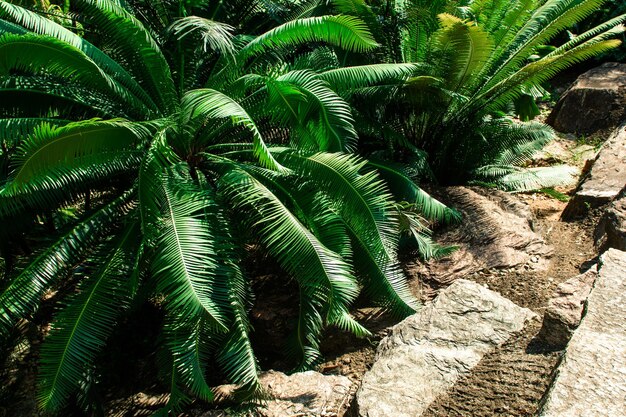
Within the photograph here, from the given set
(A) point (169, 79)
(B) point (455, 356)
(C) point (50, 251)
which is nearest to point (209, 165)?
(A) point (169, 79)

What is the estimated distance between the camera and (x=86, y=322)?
416 cm

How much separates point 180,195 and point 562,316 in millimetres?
2462

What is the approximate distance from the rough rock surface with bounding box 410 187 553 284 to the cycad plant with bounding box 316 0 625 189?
2.16ft

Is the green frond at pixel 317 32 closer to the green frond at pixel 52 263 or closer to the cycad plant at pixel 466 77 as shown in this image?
the cycad plant at pixel 466 77

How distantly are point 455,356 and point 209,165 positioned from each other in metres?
2.33

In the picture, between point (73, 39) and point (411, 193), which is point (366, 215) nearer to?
point (411, 193)

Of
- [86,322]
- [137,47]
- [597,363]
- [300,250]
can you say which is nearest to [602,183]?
[300,250]

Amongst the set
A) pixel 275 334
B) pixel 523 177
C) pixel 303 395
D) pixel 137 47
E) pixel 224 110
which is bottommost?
pixel 275 334

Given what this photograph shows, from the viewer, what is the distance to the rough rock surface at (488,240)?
529 centimetres

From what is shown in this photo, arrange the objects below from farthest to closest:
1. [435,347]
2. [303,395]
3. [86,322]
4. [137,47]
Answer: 1. [137,47]
2. [86,322]
3. [303,395]
4. [435,347]

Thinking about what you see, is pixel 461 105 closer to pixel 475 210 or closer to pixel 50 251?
pixel 475 210

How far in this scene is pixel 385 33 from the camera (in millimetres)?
6246

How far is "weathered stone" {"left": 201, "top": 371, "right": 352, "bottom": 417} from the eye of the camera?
3.88 meters

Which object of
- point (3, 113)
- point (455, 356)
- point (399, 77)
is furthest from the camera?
point (399, 77)
